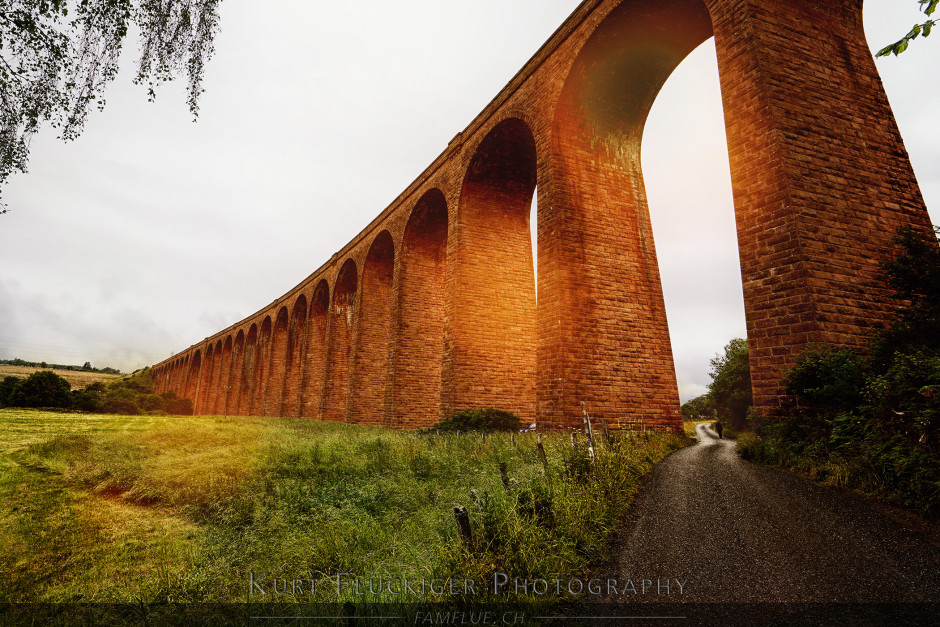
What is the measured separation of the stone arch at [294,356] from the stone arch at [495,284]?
16.8 meters

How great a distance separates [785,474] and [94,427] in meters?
12.3

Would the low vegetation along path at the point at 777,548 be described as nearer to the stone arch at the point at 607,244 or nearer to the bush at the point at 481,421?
the stone arch at the point at 607,244

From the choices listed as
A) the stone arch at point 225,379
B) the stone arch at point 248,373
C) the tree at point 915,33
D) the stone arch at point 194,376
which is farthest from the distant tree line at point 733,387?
the stone arch at point 194,376

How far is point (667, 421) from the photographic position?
29.5 feet

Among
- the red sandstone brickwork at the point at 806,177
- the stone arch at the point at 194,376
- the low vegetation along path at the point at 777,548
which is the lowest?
the low vegetation along path at the point at 777,548

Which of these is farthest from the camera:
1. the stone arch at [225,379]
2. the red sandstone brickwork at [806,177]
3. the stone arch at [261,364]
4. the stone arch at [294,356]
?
the stone arch at [225,379]

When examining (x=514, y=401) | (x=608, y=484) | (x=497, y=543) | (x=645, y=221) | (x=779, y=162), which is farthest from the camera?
(x=514, y=401)

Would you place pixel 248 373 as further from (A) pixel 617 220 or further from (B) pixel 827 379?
(B) pixel 827 379

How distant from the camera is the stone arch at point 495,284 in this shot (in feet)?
40.7

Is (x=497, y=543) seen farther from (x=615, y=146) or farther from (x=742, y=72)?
(x=615, y=146)

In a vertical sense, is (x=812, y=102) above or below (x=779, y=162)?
above

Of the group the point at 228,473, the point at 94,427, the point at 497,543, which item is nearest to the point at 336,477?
the point at 228,473

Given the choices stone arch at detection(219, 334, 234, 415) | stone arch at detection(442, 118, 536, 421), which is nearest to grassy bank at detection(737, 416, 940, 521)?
stone arch at detection(442, 118, 536, 421)

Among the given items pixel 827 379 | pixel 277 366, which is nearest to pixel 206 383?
pixel 277 366
